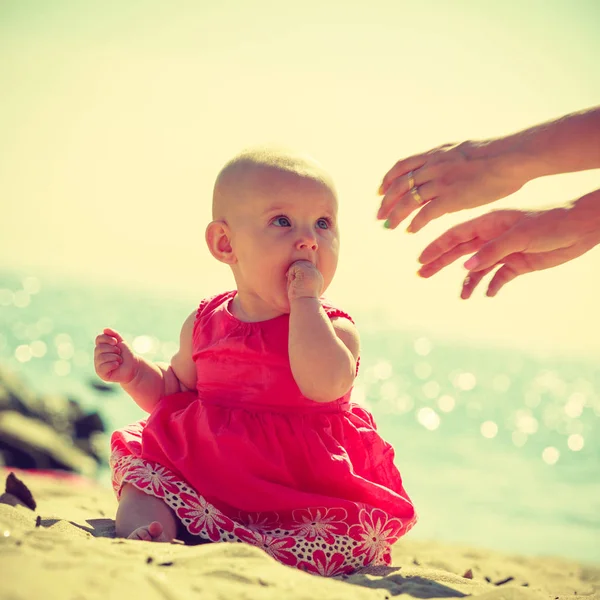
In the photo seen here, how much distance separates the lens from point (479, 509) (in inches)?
317

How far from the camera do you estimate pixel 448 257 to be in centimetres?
326

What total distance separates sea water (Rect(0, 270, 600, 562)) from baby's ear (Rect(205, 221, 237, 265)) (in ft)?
14.7

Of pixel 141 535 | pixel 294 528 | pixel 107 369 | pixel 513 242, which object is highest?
pixel 513 242

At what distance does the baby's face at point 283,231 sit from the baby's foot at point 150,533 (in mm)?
968

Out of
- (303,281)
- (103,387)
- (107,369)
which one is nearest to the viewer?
(303,281)

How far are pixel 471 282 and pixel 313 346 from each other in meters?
0.78

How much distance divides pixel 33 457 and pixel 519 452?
6.81 meters

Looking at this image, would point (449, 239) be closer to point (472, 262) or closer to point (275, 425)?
point (472, 262)

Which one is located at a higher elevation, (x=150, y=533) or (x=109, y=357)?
(x=109, y=357)

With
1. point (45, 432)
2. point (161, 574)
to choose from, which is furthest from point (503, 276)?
point (45, 432)

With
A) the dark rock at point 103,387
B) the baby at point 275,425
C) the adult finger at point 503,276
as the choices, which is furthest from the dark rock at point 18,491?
the dark rock at point 103,387

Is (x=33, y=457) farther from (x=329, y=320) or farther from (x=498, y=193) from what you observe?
(x=498, y=193)

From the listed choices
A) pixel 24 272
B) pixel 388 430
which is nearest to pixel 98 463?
pixel 388 430

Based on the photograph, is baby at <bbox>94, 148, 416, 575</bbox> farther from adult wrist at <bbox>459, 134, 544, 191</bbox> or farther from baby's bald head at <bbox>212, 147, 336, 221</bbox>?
adult wrist at <bbox>459, 134, 544, 191</bbox>
